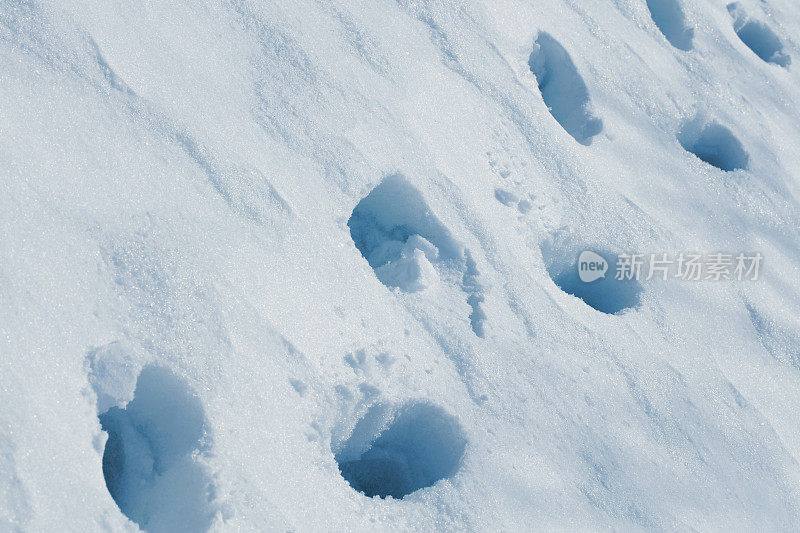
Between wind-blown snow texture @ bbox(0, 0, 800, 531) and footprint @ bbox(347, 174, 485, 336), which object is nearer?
wind-blown snow texture @ bbox(0, 0, 800, 531)

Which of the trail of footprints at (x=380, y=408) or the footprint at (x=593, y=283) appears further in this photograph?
the footprint at (x=593, y=283)

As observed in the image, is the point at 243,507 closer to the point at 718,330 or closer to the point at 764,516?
the point at 764,516

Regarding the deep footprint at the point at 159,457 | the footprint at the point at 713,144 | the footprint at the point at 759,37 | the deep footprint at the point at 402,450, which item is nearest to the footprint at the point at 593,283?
the deep footprint at the point at 402,450

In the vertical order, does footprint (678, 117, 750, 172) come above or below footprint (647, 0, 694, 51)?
below

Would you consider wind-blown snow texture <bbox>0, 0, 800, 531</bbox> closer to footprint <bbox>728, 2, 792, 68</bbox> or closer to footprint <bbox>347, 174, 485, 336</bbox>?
footprint <bbox>347, 174, 485, 336</bbox>

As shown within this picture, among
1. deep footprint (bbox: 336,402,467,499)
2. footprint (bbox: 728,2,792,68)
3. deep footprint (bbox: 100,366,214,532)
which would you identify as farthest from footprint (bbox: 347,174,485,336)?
footprint (bbox: 728,2,792,68)

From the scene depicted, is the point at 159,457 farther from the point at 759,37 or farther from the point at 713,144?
the point at 759,37

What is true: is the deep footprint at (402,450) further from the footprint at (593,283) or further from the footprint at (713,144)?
the footprint at (713,144)

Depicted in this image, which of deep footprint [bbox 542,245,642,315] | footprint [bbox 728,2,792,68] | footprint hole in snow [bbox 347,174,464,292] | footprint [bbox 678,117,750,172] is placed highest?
footprint [bbox 728,2,792,68]
